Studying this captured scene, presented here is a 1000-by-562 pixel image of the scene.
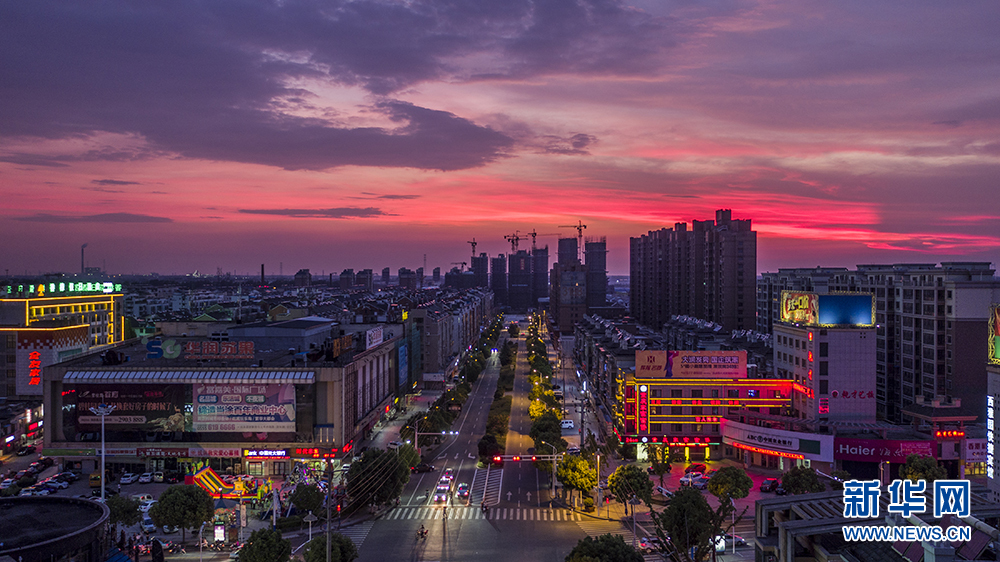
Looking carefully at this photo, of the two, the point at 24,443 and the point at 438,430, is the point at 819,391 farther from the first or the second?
the point at 24,443

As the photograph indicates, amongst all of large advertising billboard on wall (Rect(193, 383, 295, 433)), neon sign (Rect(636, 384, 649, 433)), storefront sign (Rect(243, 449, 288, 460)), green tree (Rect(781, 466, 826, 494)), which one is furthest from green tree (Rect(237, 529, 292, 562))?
neon sign (Rect(636, 384, 649, 433))

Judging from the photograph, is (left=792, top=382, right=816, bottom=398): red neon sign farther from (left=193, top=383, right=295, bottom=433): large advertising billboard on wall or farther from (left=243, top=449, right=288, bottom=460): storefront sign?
(left=243, top=449, right=288, bottom=460): storefront sign

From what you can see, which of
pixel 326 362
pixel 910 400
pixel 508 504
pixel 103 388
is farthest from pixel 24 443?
pixel 910 400

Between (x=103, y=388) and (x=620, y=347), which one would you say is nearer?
(x=103, y=388)

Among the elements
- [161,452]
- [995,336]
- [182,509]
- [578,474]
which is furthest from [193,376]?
[995,336]

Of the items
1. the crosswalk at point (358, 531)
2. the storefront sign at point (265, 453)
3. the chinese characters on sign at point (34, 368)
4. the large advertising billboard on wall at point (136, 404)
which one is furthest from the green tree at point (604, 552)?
the chinese characters on sign at point (34, 368)

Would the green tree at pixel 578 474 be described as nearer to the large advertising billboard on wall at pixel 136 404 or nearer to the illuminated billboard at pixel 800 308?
the illuminated billboard at pixel 800 308

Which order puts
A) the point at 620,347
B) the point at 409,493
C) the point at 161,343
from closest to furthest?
the point at 409,493
the point at 161,343
the point at 620,347
